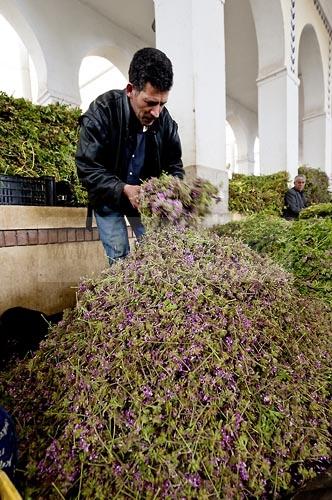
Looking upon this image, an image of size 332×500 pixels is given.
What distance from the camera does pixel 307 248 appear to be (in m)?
2.34

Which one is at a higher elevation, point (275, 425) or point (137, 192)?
point (137, 192)

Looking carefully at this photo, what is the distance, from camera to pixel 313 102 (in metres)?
9.88

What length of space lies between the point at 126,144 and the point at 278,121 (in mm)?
5867

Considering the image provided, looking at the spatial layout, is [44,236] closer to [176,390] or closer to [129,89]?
[129,89]

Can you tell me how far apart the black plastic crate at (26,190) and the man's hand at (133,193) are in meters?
1.11

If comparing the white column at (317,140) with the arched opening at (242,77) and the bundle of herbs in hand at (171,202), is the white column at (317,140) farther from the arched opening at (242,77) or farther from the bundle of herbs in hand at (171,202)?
the bundle of herbs in hand at (171,202)

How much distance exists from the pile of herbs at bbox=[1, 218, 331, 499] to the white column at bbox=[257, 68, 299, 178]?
6.13 m

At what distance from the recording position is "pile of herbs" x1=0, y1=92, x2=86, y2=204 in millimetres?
2666

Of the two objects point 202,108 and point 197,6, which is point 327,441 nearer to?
point 202,108

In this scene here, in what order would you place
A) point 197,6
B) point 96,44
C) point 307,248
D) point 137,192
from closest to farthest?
1. point 137,192
2. point 307,248
3. point 197,6
4. point 96,44

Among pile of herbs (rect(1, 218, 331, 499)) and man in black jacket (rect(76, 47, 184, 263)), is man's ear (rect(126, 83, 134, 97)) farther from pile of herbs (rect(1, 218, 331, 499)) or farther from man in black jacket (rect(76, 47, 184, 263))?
pile of herbs (rect(1, 218, 331, 499))

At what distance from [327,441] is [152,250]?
1087mm

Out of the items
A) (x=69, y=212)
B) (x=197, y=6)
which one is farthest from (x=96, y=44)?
(x=69, y=212)

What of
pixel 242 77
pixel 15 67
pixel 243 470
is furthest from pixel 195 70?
pixel 242 77
